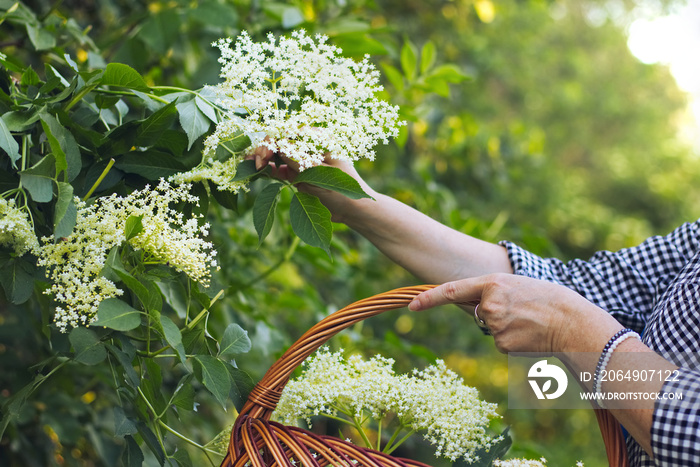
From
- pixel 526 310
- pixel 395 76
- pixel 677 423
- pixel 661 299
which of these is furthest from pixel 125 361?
pixel 395 76

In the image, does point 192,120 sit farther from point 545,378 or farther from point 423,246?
point 545,378

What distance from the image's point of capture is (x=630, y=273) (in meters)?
0.79

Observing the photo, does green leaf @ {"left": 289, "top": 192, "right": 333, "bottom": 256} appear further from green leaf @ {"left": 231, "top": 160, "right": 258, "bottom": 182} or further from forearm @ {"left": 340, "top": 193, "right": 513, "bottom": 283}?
forearm @ {"left": 340, "top": 193, "right": 513, "bottom": 283}

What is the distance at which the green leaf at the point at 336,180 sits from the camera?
559mm

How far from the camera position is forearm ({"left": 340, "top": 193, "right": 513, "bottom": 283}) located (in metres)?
0.79

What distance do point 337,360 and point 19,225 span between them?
36 centimetres

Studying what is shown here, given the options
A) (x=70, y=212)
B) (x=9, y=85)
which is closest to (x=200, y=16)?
(x=9, y=85)

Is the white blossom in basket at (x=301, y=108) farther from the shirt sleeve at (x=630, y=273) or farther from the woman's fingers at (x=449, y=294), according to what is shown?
the shirt sleeve at (x=630, y=273)

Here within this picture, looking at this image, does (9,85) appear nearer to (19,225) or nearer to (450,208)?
(19,225)

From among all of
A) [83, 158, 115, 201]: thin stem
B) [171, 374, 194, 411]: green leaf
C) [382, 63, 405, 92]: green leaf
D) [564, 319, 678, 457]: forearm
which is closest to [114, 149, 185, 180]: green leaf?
Result: [83, 158, 115, 201]: thin stem

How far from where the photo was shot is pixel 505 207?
10.1 feet

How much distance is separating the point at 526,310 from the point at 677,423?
17cm

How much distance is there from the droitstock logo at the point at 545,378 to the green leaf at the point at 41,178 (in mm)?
596

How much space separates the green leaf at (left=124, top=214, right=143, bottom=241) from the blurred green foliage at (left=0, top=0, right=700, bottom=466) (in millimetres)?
101
